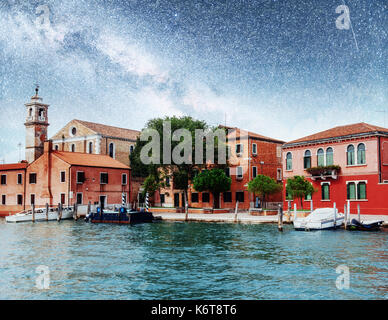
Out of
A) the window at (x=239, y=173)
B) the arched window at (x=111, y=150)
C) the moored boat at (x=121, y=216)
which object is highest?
the arched window at (x=111, y=150)

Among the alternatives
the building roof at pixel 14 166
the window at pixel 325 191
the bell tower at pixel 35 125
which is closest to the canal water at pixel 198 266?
the window at pixel 325 191

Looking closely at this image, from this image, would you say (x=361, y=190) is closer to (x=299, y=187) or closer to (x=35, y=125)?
(x=299, y=187)

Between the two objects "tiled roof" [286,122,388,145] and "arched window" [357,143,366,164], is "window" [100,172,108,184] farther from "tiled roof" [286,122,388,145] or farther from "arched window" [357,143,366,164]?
"arched window" [357,143,366,164]

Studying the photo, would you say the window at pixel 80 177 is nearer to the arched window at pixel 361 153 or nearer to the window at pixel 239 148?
the window at pixel 239 148

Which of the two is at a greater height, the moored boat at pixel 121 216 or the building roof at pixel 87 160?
the building roof at pixel 87 160

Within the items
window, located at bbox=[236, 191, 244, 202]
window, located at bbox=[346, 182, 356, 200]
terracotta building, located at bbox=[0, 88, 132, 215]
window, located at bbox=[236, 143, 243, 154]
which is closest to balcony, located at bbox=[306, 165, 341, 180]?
window, located at bbox=[346, 182, 356, 200]

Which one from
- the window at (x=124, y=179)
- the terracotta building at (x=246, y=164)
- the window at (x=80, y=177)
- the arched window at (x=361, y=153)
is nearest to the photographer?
the arched window at (x=361, y=153)

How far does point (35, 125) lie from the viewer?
5184 cm

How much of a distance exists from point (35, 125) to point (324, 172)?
34037 mm

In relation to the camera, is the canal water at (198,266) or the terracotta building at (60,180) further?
the terracotta building at (60,180)

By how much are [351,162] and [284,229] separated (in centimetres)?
1099

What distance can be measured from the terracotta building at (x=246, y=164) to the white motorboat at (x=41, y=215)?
1524 cm

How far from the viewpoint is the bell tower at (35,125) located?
169ft

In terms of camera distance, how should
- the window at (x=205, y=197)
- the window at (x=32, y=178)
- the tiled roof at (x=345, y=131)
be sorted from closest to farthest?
the tiled roof at (x=345, y=131)
the window at (x=32, y=178)
the window at (x=205, y=197)
